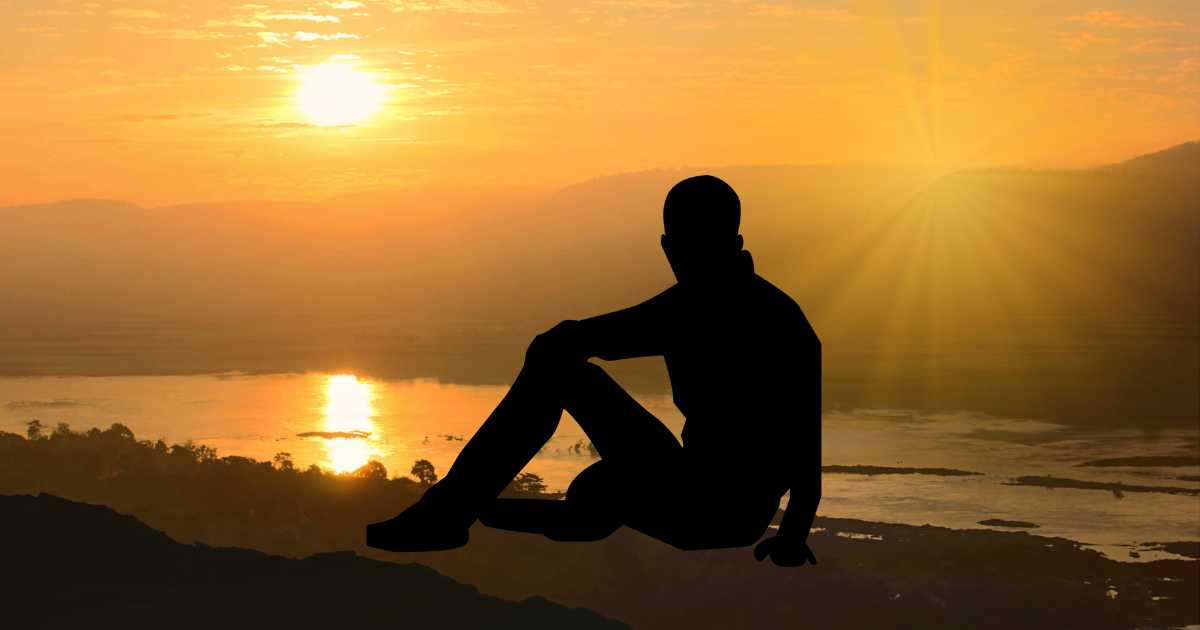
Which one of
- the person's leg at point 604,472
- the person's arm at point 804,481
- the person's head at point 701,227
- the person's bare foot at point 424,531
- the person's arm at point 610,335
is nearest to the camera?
the person's arm at point 610,335

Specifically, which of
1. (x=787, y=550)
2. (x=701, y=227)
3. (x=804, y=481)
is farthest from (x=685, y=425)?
(x=701, y=227)

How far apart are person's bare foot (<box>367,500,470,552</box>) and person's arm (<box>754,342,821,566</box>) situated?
65.1 inches

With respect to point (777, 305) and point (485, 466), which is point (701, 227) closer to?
point (777, 305)

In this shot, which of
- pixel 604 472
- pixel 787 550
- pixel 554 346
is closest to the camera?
pixel 554 346

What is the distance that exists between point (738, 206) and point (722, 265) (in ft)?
1.02

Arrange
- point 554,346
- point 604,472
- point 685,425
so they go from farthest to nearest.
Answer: point 685,425
point 604,472
point 554,346

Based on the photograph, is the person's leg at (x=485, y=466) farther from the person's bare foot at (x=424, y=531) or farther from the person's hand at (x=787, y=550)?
the person's hand at (x=787, y=550)

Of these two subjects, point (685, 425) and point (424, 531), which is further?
point (685, 425)

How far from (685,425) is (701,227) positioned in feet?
3.90

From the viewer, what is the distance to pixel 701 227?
4.91 metres

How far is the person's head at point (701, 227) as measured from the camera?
4840 millimetres

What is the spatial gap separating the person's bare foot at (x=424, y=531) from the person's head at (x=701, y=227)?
1.73m

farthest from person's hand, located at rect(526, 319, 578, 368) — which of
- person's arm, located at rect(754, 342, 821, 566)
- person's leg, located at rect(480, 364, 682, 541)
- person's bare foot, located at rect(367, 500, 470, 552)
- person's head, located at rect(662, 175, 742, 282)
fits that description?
person's arm, located at rect(754, 342, 821, 566)

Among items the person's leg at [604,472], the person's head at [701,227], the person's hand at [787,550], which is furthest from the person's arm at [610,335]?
the person's hand at [787,550]
